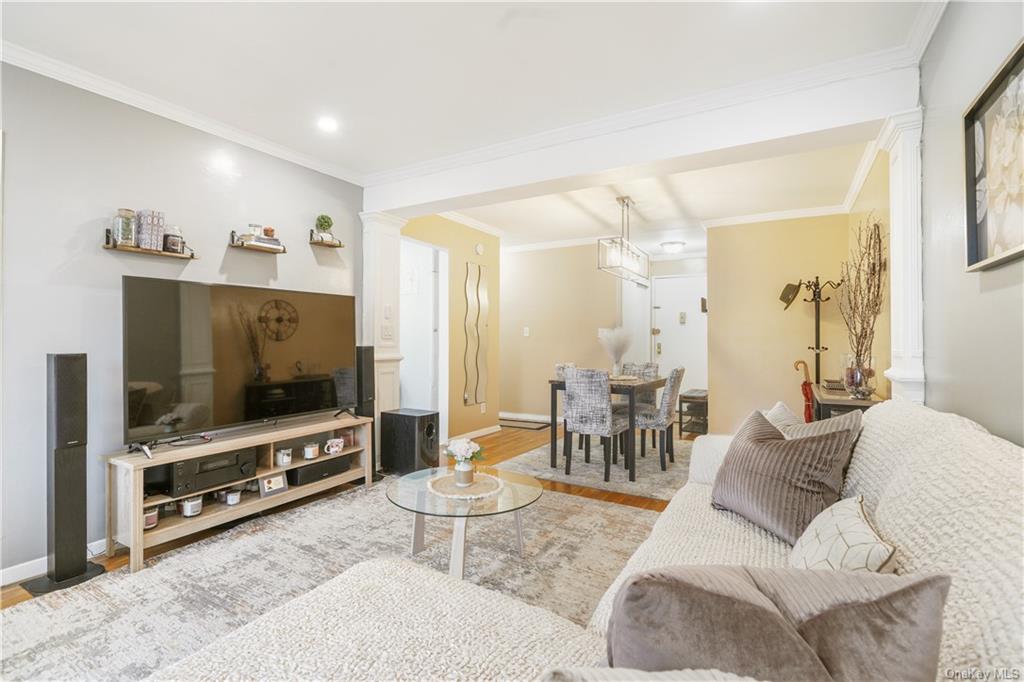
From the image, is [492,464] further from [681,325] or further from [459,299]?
[681,325]

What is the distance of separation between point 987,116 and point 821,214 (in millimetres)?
3862

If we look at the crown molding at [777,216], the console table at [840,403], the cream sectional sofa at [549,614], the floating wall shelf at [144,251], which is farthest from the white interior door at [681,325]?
the floating wall shelf at [144,251]

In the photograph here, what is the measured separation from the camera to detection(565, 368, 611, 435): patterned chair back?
3916 mm

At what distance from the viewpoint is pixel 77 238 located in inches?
98.8

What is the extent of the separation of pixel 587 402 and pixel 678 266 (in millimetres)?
3973

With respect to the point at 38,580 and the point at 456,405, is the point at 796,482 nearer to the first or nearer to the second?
the point at 38,580

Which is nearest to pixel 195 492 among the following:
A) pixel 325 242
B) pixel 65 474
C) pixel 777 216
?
pixel 65 474

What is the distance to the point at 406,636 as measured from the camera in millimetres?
968

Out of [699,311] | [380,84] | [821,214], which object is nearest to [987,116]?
[380,84]

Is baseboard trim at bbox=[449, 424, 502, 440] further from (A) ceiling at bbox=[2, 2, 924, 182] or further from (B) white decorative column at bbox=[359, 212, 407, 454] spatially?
(A) ceiling at bbox=[2, 2, 924, 182]

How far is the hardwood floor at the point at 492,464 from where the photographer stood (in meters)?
2.23

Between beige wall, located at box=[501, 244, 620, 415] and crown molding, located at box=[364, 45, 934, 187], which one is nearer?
crown molding, located at box=[364, 45, 934, 187]

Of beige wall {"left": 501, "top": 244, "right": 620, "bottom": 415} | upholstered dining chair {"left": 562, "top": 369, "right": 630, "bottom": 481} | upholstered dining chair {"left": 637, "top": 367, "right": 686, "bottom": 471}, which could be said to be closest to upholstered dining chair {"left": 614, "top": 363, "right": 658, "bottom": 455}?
upholstered dining chair {"left": 637, "top": 367, "right": 686, "bottom": 471}

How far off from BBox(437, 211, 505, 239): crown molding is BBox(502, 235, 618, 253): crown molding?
0.74 meters
